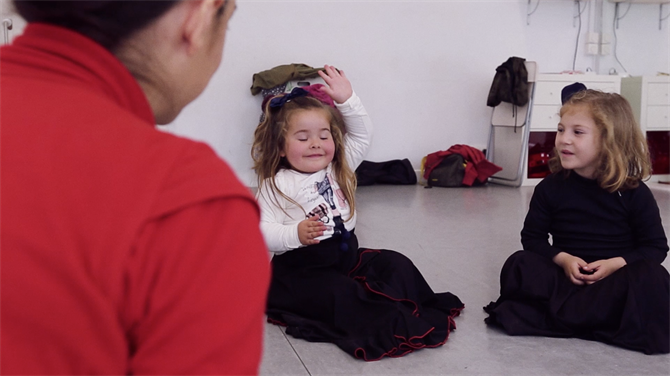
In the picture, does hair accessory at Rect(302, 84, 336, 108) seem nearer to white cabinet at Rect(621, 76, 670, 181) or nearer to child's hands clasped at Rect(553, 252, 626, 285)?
child's hands clasped at Rect(553, 252, 626, 285)

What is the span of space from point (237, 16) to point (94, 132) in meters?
4.78

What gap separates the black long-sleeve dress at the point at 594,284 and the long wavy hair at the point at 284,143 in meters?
0.59

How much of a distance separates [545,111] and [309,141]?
→ 137 inches

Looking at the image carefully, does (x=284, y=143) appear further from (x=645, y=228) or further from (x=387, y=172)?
(x=387, y=172)

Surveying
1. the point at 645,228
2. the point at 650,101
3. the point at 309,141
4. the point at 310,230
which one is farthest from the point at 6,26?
the point at 650,101

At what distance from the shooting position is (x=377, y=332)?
1.84 m

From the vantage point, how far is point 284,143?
2107 millimetres

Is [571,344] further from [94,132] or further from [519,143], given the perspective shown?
[519,143]

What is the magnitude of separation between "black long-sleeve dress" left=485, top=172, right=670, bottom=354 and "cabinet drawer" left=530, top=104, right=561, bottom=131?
3.07 m

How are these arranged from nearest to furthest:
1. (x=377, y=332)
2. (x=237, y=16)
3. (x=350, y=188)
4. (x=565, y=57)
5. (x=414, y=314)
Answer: (x=377, y=332), (x=414, y=314), (x=350, y=188), (x=237, y=16), (x=565, y=57)

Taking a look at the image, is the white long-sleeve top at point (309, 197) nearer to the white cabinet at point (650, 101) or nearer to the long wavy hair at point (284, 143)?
the long wavy hair at point (284, 143)

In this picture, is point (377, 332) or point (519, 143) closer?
point (377, 332)

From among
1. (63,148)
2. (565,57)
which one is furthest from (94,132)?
(565,57)

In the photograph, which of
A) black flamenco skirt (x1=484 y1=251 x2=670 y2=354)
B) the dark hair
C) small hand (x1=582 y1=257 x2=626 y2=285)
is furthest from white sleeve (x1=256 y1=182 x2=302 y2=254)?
the dark hair
